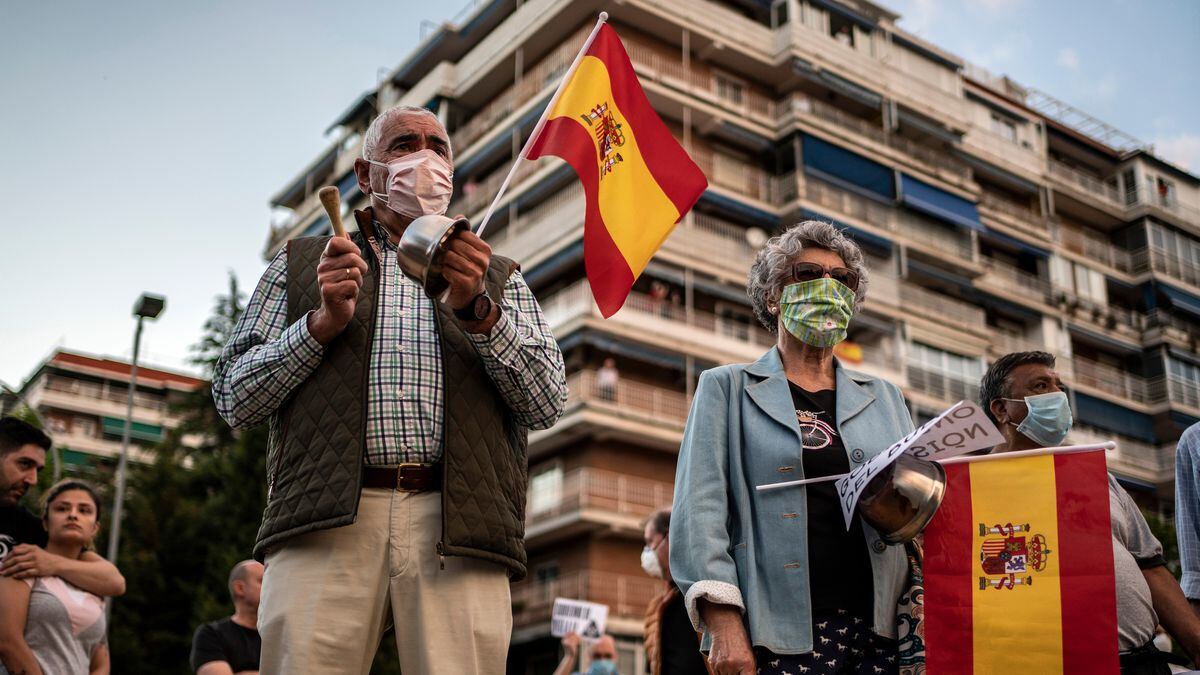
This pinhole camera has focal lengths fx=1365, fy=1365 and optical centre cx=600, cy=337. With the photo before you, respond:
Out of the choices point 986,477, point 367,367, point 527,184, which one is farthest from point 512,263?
point 527,184

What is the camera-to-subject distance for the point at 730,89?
4069 centimetres

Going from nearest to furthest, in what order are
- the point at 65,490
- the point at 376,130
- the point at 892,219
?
the point at 376,130
the point at 65,490
the point at 892,219

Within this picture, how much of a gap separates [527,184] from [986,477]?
3482 centimetres

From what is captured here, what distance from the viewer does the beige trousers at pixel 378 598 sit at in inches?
141

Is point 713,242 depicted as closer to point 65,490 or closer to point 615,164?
point 65,490

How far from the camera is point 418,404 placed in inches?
151

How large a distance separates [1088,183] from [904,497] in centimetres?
5002

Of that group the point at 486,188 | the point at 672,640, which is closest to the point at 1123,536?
the point at 672,640

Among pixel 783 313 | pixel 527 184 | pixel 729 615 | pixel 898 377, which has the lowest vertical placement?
pixel 729 615

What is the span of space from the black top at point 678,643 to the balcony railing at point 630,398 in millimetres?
28081

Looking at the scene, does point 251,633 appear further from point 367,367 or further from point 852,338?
point 852,338

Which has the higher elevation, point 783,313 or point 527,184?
point 527,184

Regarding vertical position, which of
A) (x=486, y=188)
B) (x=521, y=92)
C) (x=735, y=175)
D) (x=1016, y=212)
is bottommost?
(x=735, y=175)

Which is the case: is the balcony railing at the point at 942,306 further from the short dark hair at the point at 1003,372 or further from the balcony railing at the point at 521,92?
the short dark hair at the point at 1003,372
